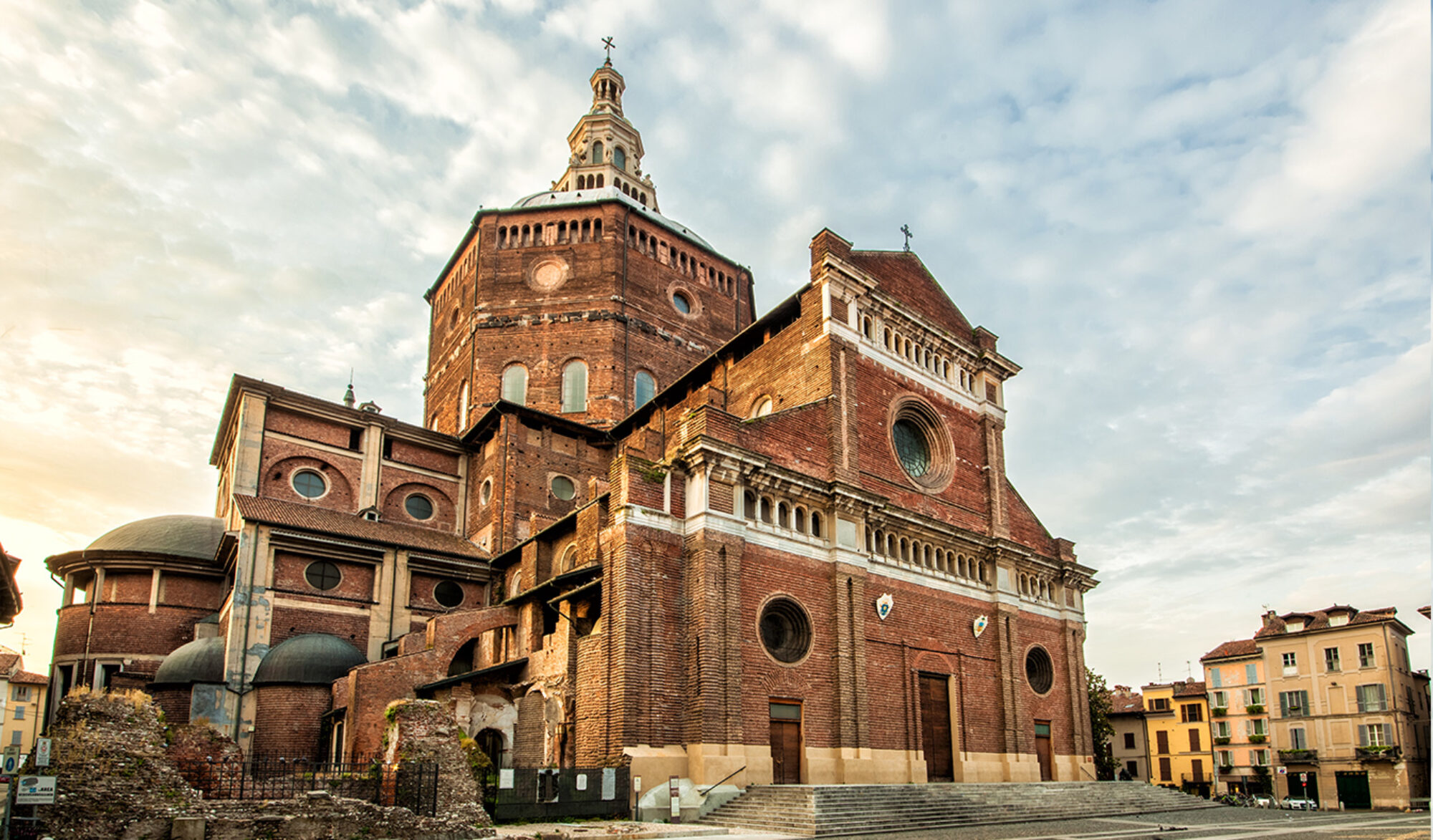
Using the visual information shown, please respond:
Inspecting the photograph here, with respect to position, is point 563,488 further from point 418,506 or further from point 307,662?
point 307,662

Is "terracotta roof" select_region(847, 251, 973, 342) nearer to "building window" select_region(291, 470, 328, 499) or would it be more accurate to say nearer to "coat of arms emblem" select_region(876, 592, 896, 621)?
"coat of arms emblem" select_region(876, 592, 896, 621)

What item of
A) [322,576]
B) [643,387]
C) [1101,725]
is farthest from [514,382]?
[1101,725]

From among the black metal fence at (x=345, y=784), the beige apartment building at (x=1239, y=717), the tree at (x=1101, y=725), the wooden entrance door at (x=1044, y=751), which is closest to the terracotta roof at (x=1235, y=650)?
the beige apartment building at (x=1239, y=717)

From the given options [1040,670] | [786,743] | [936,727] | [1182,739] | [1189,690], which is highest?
[1040,670]

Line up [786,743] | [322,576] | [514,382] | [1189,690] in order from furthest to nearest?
[1189,690] → [514,382] → [322,576] → [786,743]

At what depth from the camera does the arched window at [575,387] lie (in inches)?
1625

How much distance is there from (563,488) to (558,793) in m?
17.8

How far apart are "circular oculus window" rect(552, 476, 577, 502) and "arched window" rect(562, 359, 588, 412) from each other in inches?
198

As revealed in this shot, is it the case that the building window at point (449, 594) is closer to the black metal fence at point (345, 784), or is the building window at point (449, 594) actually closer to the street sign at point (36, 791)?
the black metal fence at point (345, 784)

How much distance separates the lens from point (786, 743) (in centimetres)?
2369

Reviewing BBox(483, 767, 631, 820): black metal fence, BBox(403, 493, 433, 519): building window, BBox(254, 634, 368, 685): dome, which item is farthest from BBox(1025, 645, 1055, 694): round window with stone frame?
BBox(403, 493, 433, 519): building window

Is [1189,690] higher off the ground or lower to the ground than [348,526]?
lower

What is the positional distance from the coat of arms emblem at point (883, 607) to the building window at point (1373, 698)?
32315 millimetres

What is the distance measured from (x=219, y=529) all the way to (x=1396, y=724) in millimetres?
51674
